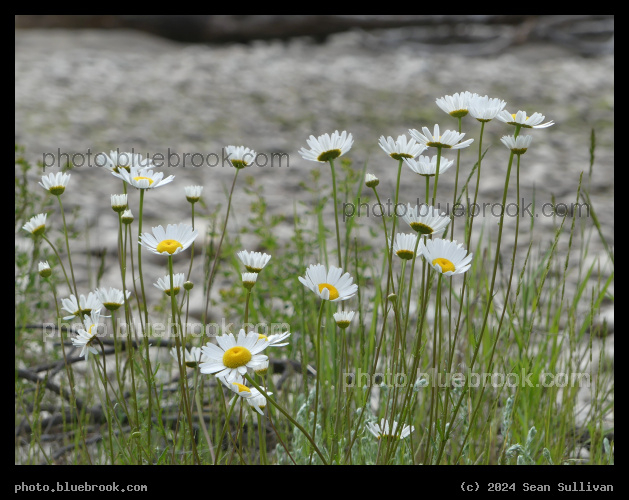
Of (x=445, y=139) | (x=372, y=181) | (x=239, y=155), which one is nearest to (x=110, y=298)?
(x=239, y=155)

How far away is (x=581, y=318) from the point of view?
1.94m

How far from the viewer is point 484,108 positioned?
2.83 ft

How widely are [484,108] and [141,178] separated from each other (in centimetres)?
47

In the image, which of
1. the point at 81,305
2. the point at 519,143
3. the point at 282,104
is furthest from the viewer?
the point at 282,104

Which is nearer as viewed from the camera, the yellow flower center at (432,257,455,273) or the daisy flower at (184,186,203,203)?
the yellow flower center at (432,257,455,273)

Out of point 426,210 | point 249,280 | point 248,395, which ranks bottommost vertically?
point 248,395

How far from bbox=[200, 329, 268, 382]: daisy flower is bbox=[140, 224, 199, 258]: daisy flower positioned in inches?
5.6

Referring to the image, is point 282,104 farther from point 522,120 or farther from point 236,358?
point 236,358

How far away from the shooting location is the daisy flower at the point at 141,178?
82cm

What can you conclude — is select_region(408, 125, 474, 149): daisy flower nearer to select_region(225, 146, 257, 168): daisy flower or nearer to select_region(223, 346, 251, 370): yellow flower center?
select_region(225, 146, 257, 168): daisy flower

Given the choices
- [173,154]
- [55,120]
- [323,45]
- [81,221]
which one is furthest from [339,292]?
[323,45]

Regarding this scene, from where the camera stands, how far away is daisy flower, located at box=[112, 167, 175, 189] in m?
0.82

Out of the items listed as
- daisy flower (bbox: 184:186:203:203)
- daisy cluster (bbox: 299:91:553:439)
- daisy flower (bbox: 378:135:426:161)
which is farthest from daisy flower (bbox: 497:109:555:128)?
daisy flower (bbox: 184:186:203:203)

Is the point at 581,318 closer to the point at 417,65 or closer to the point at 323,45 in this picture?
the point at 417,65
